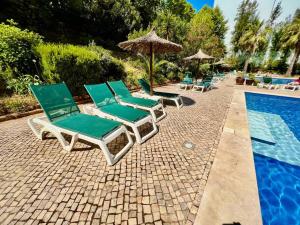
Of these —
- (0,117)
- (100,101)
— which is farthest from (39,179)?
(0,117)

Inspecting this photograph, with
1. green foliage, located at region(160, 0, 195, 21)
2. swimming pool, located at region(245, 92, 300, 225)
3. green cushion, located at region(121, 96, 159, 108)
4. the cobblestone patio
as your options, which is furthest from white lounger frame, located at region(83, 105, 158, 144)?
green foliage, located at region(160, 0, 195, 21)

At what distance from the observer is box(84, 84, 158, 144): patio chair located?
13.2ft

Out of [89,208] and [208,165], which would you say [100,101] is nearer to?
[89,208]

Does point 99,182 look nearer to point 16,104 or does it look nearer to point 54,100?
point 54,100

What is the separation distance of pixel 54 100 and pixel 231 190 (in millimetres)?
4515

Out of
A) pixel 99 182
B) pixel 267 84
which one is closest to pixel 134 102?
pixel 99 182

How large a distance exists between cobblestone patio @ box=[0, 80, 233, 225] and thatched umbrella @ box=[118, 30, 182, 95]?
3938mm

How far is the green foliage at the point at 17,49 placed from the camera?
6.06 meters

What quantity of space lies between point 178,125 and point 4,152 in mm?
4743

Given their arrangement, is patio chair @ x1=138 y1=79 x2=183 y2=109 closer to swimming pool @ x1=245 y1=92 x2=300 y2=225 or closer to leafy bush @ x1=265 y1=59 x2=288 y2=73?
swimming pool @ x1=245 y1=92 x2=300 y2=225

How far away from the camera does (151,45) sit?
652 cm

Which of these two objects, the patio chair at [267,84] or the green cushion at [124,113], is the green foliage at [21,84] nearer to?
the green cushion at [124,113]

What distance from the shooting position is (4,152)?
11.1ft

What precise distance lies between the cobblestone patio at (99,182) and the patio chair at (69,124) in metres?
0.34
